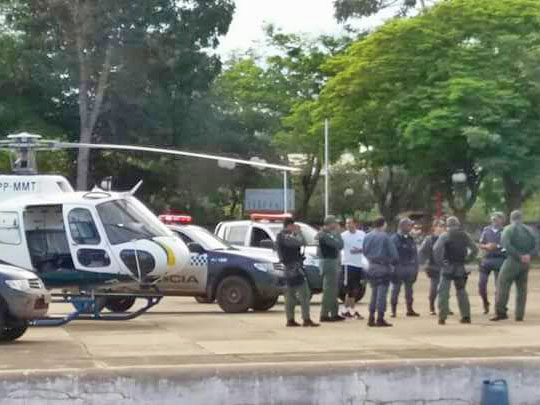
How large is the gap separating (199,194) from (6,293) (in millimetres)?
42418

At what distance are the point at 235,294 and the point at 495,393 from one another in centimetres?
1173

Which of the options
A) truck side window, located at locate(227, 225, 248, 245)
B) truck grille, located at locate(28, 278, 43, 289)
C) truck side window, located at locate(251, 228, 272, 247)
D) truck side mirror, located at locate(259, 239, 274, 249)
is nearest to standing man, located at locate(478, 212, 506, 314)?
truck side mirror, located at locate(259, 239, 274, 249)

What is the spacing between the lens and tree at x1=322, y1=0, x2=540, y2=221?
4425 cm

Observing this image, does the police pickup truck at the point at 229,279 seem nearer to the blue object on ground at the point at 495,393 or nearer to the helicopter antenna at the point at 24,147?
the helicopter antenna at the point at 24,147

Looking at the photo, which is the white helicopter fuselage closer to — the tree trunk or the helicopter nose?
the helicopter nose

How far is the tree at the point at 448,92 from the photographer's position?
145ft

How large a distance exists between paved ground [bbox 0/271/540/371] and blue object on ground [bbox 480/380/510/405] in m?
2.55

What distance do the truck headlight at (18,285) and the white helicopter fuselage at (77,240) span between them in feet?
11.5

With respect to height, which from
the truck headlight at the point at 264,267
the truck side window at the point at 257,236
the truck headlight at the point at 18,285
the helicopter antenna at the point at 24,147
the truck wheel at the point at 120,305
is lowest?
the truck wheel at the point at 120,305

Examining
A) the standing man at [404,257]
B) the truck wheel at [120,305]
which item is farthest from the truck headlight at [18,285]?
the standing man at [404,257]

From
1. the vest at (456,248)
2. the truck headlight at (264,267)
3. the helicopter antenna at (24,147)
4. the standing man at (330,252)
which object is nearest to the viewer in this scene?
the vest at (456,248)

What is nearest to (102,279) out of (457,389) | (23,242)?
(23,242)

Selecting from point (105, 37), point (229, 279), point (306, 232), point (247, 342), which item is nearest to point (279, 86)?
point (105, 37)

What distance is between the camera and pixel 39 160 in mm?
53594
